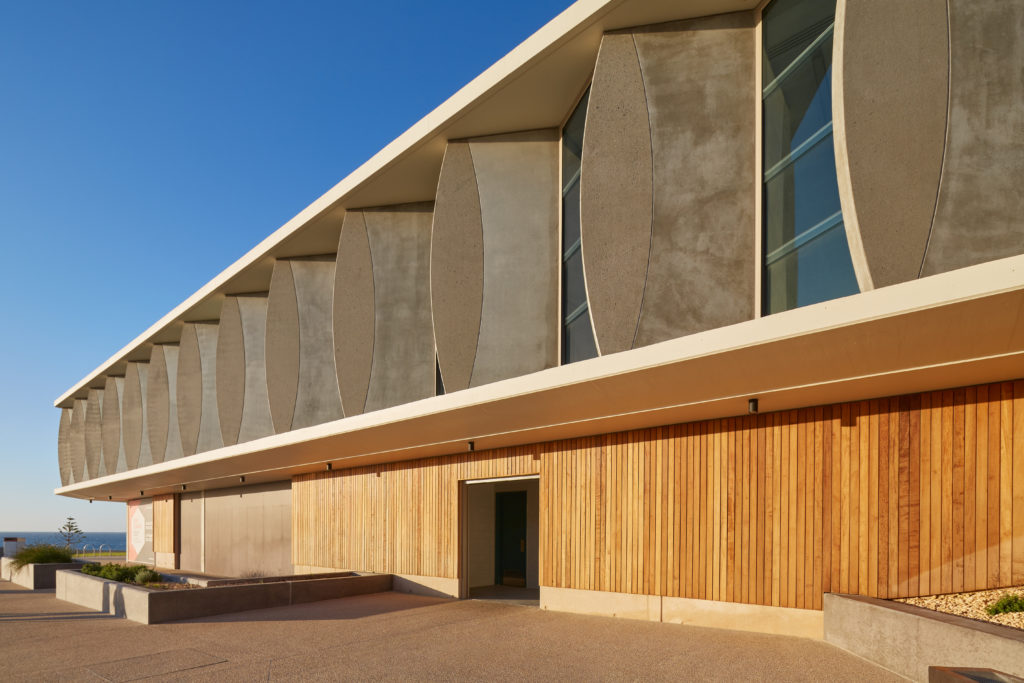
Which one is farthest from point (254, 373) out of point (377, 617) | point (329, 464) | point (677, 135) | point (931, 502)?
point (931, 502)

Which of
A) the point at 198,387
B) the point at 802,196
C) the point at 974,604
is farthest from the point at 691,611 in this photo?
the point at 198,387

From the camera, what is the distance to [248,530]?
26.9m

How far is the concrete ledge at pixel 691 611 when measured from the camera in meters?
10.1

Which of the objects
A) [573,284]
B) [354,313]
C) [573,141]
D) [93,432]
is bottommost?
[93,432]

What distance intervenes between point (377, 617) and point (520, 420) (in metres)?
4.33

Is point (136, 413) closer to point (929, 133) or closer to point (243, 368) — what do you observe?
point (243, 368)

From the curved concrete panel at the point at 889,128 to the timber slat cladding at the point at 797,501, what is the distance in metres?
2.32

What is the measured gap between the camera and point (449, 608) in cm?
1462

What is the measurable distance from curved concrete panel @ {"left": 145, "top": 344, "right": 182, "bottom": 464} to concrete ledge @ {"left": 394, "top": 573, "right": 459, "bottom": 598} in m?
17.2

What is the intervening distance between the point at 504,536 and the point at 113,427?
89.5ft

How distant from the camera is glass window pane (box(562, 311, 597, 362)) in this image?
43.3 feet

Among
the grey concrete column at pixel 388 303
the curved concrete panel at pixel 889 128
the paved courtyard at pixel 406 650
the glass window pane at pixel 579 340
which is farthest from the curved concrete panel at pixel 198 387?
the curved concrete panel at pixel 889 128

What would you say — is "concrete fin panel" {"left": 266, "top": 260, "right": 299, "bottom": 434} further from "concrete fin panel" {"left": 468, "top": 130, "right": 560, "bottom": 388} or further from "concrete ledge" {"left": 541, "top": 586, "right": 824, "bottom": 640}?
"concrete ledge" {"left": 541, "top": 586, "right": 824, "bottom": 640}

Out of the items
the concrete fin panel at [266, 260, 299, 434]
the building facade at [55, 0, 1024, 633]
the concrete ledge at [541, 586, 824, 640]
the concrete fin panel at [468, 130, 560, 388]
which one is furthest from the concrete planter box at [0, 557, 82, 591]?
the concrete ledge at [541, 586, 824, 640]
